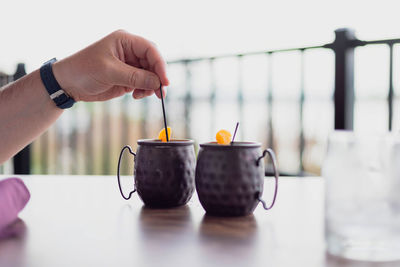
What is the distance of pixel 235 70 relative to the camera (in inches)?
90.9

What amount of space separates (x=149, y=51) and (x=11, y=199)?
1.72 ft

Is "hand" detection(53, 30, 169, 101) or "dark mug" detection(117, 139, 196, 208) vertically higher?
"hand" detection(53, 30, 169, 101)

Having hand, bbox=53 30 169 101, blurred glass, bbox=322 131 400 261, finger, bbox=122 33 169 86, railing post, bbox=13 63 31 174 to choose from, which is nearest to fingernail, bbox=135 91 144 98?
hand, bbox=53 30 169 101

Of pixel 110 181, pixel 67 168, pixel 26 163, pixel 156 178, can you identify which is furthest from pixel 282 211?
pixel 67 168

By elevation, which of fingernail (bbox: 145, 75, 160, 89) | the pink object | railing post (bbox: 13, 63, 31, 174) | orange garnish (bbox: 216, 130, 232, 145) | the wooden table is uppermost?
fingernail (bbox: 145, 75, 160, 89)

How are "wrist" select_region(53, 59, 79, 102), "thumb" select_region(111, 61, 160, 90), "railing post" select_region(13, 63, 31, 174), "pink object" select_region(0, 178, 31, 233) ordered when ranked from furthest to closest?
"railing post" select_region(13, 63, 31, 174) → "wrist" select_region(53, 59, 79, 102) → "thumb" select_region(111, 61, 160, 90) → "pink object" select_region(0, 178, 31, 233)

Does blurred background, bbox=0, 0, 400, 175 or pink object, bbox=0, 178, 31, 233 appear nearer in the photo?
pink object, bbox=0, 178, 31, 233

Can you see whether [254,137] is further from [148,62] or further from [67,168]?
[67,168]

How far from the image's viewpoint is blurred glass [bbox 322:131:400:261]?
0.48m

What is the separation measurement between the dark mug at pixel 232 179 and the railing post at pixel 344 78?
1328mm

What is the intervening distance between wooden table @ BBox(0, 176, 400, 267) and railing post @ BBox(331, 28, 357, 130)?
1.16 m

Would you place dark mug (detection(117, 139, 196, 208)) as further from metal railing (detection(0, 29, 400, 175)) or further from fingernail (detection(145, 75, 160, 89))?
metal railing (detection(0, 29, 400, 175))

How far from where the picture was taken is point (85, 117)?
3344 millimetres

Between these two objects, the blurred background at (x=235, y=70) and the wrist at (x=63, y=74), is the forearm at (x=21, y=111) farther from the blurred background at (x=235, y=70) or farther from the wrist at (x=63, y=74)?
the blurred background at (x=235, y=70)
